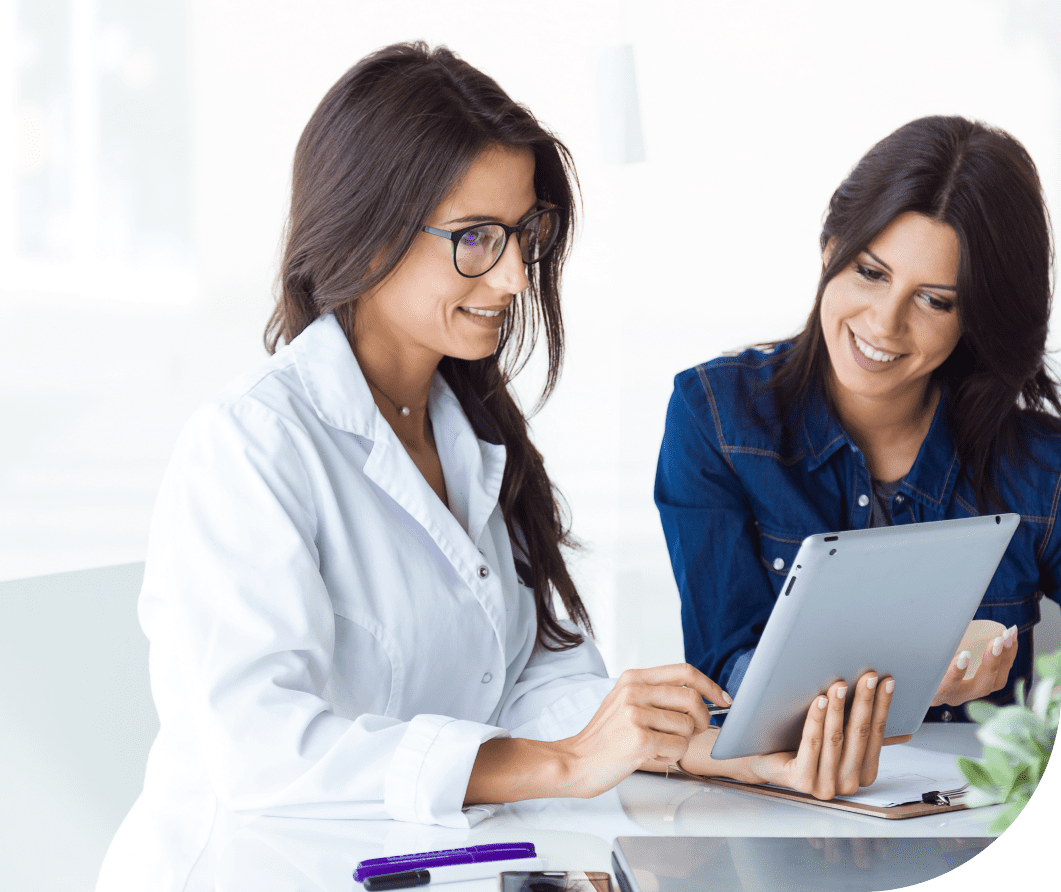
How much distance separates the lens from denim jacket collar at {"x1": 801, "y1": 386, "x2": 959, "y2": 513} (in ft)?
6.14

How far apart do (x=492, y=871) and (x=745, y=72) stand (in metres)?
2.96

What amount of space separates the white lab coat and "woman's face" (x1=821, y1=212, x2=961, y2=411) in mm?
673

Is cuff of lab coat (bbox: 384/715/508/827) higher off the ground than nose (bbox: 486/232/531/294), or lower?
lower

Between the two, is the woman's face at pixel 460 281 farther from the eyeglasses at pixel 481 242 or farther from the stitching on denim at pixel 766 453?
the stitching on denim at pixel 766 453

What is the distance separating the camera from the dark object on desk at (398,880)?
Answer: 3.02ft

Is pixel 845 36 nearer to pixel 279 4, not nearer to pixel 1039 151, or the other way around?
pixel 1039 151

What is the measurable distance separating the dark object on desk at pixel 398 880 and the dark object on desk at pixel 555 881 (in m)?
0.07

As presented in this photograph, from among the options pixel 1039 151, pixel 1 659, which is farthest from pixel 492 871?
pixel 1039 151

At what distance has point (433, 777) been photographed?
111cm

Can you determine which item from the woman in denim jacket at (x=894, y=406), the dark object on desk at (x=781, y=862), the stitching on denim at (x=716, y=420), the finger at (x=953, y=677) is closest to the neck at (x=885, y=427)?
the woman in denim jacket at (x=894, y=406)

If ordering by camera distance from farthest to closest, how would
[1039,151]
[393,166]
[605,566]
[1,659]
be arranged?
[605,566]
[1039,151]
[1,659]
[393,166]

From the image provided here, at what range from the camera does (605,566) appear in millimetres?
3879

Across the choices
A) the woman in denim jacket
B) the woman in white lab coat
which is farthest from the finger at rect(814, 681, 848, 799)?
the woman in denim jacket

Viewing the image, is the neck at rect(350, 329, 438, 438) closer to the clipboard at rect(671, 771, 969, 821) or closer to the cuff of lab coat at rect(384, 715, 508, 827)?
the cuff of lab coat at rect(384, 715, 508, 827)
